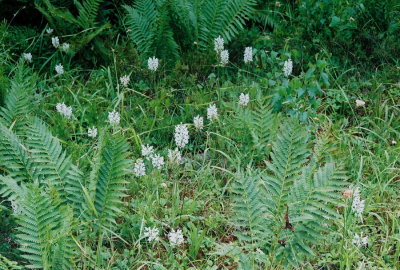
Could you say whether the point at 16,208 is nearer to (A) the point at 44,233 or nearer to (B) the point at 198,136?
(A) the point at 44,233

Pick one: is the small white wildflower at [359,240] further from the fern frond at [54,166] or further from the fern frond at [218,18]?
the fern frond at [218,18]

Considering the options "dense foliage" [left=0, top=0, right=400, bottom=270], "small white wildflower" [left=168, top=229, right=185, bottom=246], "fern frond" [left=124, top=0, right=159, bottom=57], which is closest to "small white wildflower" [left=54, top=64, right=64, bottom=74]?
"dense foliage" [left=0, top=0, right=400, bottom=270]

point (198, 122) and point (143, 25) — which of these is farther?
point (143, 25)

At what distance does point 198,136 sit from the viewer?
4094mm

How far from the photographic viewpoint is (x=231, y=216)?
11.3 feet

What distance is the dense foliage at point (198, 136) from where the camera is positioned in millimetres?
3031

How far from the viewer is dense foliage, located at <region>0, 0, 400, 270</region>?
3.03 m

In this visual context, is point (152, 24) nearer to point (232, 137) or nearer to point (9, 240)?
point (232, 137)

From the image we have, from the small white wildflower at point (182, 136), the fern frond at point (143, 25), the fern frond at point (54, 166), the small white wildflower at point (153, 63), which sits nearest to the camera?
the fern frond at point (54, 166)

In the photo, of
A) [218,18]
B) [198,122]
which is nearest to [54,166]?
[198,122]

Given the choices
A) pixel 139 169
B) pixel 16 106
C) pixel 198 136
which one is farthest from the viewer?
pixel 198 136

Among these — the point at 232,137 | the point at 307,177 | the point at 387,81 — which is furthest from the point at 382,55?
the point at 307,177

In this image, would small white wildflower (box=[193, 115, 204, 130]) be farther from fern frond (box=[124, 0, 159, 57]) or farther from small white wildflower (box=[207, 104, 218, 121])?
fern frond (box=[124, 0, 159, 57])

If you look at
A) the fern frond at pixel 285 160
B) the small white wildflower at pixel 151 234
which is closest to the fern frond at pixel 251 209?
the fern frond at pixel 285 160
